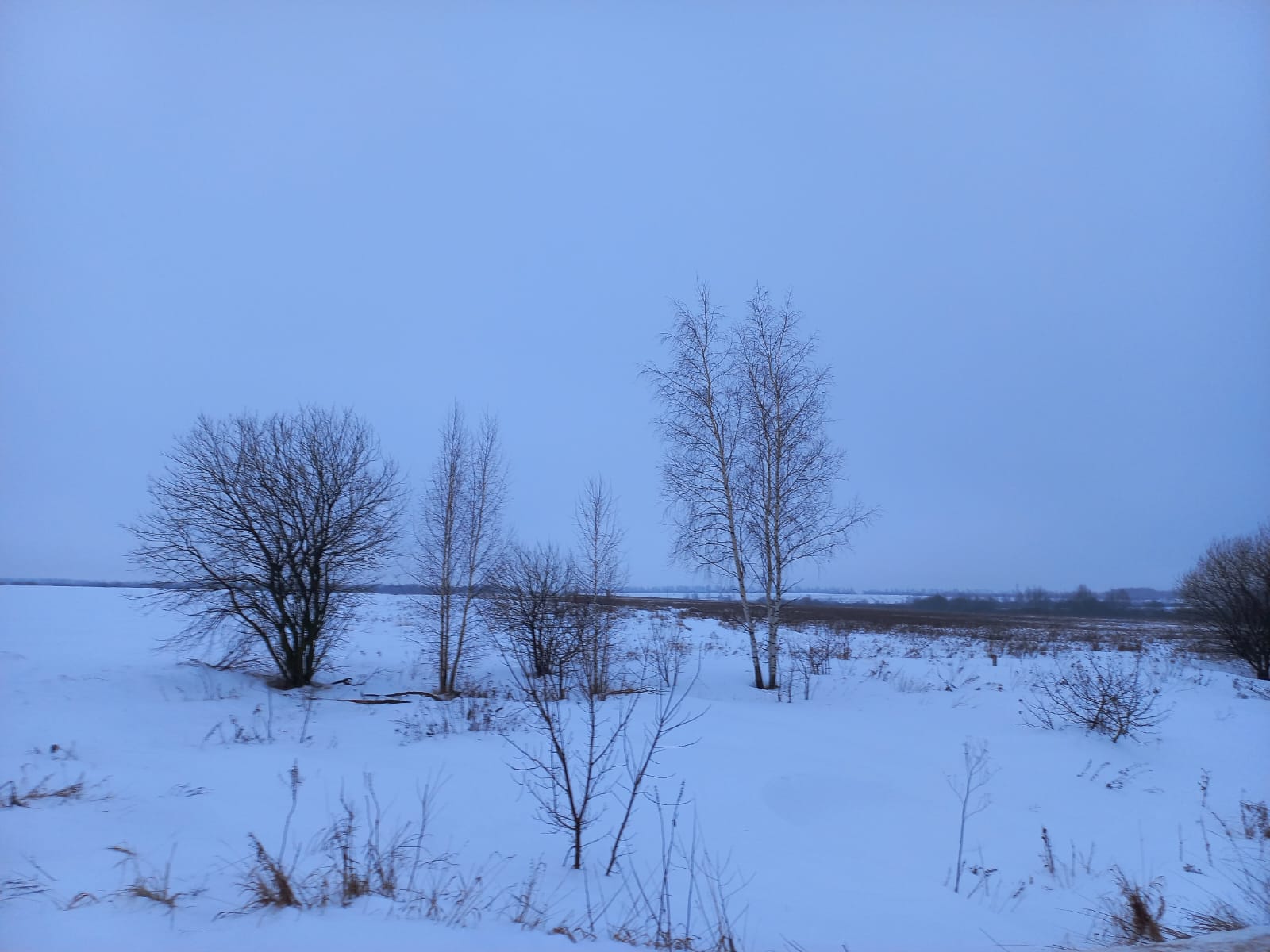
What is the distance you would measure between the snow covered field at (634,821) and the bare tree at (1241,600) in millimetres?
7883

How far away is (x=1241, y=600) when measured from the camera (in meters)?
18.3

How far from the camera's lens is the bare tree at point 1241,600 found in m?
18.0

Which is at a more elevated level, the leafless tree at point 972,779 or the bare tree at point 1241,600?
the bare tree at point 1241,600

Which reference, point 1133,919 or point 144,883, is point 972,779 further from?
point 144,883

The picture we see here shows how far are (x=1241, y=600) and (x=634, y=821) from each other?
73.2 feet

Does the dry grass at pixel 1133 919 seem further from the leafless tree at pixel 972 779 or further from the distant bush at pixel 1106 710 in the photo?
the distant bush at pixel 1106 710

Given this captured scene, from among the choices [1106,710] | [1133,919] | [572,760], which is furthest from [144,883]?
[1106,710]

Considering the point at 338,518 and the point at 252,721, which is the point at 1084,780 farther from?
the point at 338,518

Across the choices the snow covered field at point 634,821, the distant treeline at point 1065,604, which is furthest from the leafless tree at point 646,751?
the distant treeline at point 1065,604

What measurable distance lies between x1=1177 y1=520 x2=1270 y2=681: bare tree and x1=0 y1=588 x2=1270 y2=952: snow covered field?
25.9 ft

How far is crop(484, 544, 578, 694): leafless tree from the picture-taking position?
14164 millimetres

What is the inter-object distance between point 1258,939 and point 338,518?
1650 cm

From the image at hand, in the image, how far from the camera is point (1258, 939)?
210 centimetres

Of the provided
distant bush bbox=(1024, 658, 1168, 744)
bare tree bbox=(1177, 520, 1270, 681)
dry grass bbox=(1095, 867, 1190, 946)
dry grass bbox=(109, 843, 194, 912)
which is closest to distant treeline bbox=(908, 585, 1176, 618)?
bare tree bbox=(1177, 520, 1270, 681)
